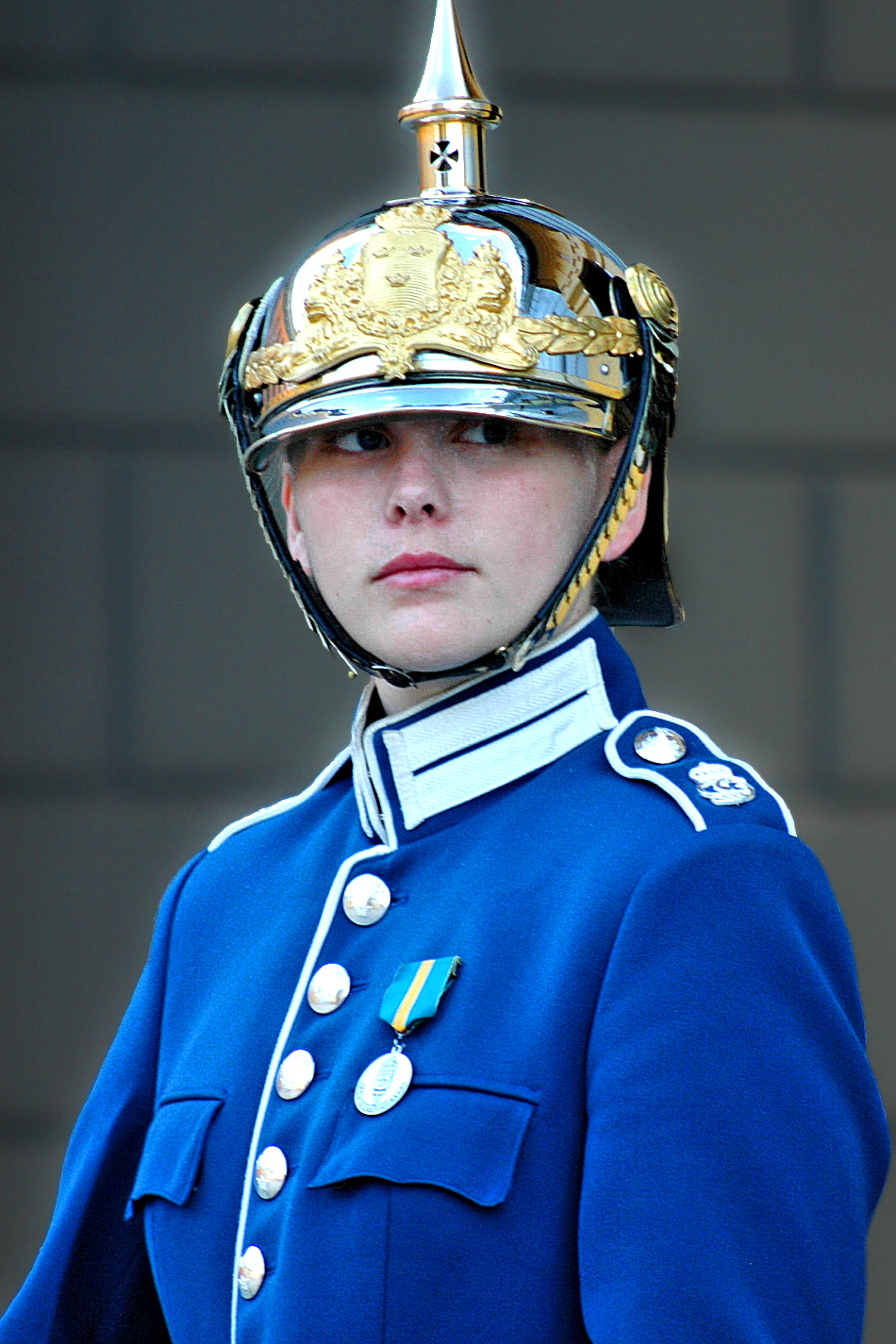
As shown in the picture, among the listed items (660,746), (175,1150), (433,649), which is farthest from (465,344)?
(175,1150)

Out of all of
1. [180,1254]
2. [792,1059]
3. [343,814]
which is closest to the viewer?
[792,1059]

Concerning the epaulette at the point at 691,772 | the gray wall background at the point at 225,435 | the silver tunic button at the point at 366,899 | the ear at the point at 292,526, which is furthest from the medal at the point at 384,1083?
the gray wall background at the point at 225,435

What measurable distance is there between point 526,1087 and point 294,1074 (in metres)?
0.24

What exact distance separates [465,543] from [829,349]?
2033 millimetres

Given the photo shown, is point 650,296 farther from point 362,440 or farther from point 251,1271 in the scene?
point 251,1271

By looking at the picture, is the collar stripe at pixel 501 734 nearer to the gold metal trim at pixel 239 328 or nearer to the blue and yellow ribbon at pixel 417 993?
the blue and yellow ribbon at pixel 417 993

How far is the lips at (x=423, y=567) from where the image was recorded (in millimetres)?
1674

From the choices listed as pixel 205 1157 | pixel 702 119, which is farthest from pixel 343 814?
pixel 702 119

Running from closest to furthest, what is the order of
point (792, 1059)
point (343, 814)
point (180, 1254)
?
point (792, 1059) < point (180, 1254) < point (343, 814)

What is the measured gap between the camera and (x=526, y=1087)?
1485 mm

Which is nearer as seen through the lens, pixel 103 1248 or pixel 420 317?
pixel 420 317

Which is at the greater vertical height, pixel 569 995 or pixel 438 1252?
pixel 569 995

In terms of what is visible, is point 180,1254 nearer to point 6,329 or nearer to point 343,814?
point 343,814

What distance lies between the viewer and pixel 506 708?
5.70 ft
